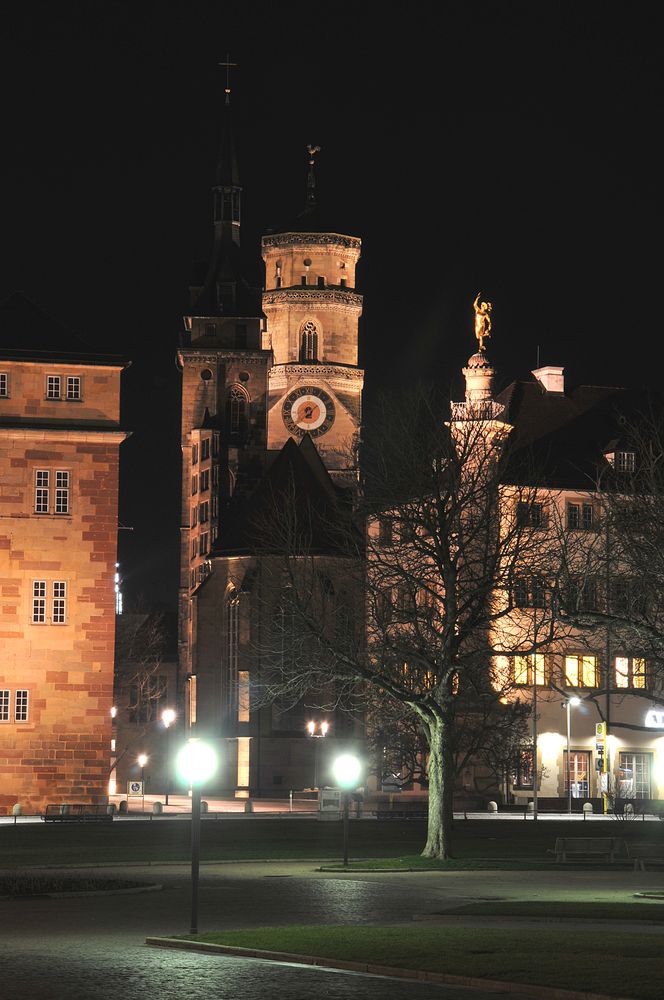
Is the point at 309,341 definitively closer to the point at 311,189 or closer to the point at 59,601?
the point at 311,189

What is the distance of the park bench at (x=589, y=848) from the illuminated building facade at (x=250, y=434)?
181 ft

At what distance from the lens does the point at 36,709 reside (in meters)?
71.4

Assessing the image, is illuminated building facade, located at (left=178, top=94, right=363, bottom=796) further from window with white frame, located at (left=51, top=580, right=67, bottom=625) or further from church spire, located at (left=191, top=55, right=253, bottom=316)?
window with white frame, located at (left=51, top=580, right=67, bottom=625)

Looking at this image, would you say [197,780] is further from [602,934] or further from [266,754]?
[266,754]

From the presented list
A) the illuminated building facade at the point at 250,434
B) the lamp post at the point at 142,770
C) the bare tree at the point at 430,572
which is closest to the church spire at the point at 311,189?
the illuminated building facade at the point at 250,434

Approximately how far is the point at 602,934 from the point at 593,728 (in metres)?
69.8

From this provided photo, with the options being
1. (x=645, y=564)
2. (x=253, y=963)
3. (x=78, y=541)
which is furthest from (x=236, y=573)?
(x=253, y=963)

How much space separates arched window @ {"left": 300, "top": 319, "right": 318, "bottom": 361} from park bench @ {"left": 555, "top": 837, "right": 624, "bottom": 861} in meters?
99.1

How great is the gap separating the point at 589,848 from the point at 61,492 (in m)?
32.7

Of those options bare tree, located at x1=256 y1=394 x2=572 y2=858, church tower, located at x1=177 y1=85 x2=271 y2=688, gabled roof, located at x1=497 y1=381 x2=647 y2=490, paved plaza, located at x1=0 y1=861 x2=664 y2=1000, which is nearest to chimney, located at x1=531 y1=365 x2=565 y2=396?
gabled roof, located at x1=497 y1=381 x2=647 y2=490

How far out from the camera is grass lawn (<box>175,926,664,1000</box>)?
2105 cm

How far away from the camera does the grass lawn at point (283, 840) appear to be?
45750 millimetres

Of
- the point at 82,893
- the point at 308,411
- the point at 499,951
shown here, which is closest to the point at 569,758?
the point at 308,411

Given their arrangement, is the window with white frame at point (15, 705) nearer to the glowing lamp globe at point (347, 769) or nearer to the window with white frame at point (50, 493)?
the window with white frame at point (50, 493)
